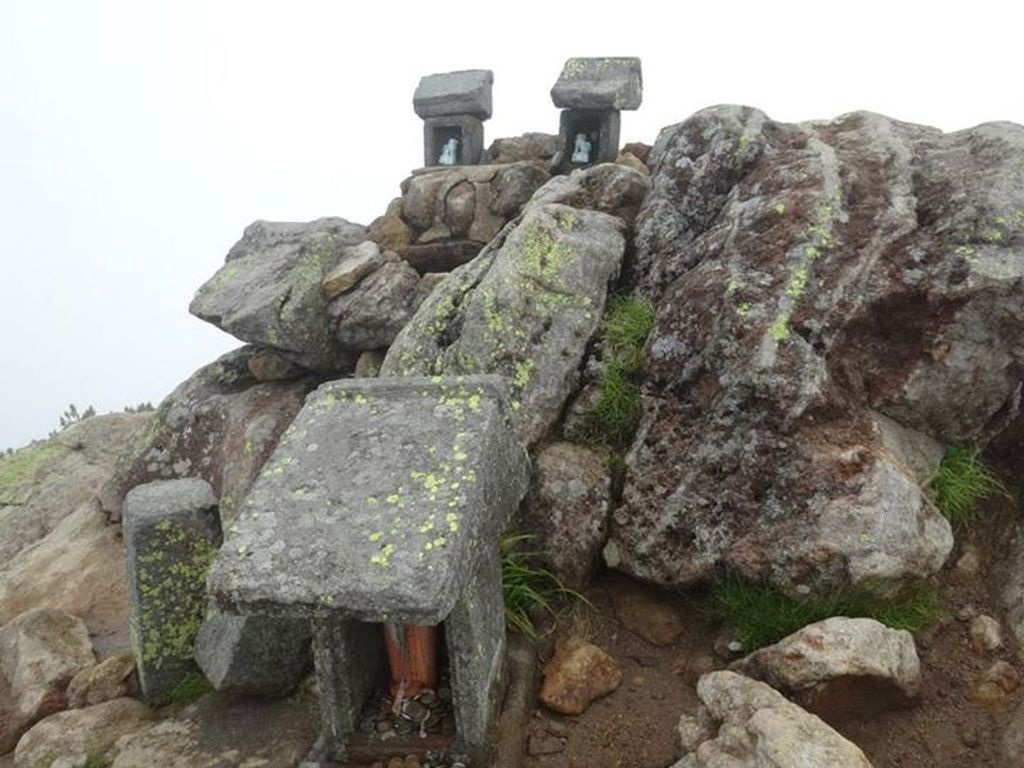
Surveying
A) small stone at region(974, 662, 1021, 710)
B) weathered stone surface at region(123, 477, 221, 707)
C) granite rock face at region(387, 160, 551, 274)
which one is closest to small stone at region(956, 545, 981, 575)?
small stone at region(974, 662, 1021, 710)

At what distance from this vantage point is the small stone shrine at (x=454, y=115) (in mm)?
16188

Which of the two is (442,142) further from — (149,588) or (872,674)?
(872,674)

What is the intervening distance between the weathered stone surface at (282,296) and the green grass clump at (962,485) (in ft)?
27.0

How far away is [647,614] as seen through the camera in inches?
235

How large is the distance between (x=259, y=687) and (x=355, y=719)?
4.35 feet

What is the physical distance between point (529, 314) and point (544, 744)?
14.0 ft

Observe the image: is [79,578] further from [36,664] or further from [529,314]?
[529,314]

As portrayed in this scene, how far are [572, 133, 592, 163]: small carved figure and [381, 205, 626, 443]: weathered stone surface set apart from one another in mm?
6645

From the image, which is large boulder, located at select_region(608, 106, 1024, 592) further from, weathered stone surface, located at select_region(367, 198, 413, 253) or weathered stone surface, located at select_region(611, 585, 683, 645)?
weathered stone surface, located at select_region(367, 198, 413, 253)

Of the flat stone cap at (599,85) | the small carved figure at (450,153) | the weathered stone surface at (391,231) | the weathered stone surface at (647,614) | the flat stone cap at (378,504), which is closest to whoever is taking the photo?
the flat stone cap at (378,504)

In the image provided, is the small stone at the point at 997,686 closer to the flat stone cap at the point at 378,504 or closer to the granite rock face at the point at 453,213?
the flat stone cap at the point at 378,504

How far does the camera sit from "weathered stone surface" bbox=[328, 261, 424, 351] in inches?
416

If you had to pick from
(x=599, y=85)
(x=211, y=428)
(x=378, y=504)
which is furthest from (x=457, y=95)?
(x=378, y=504)

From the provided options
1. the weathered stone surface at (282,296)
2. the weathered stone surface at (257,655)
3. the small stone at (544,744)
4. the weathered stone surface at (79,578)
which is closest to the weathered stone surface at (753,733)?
the small stone at (544,744)
